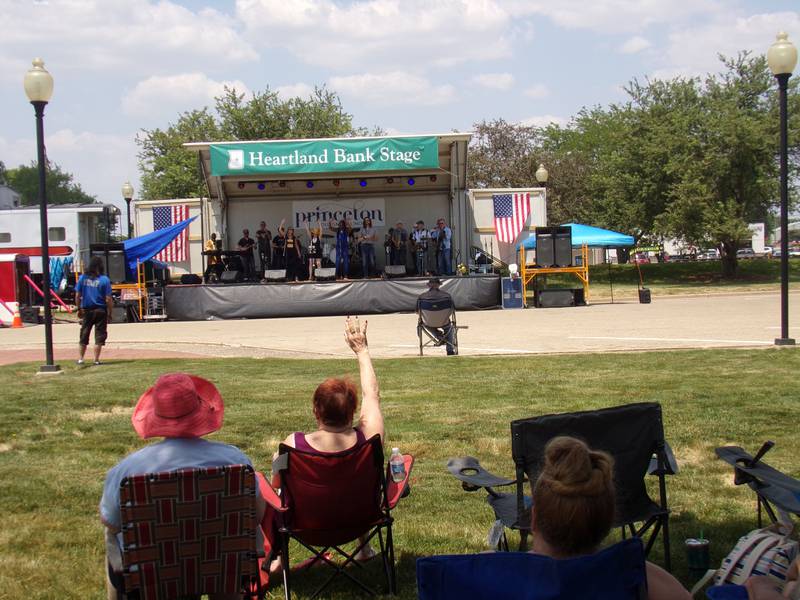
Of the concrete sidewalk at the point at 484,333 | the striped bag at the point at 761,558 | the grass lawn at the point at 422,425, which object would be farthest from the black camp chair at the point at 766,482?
the concrete sidewalk at the point at 484,333

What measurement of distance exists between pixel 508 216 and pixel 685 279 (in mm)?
14458

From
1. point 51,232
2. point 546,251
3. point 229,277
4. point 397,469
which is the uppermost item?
point 51,232

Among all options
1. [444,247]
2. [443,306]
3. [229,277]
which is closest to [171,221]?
[229,277]

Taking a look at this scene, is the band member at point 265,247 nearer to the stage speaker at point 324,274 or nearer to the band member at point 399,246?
the stage speaker at point 324,274

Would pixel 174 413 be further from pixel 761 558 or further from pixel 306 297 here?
pixel 306 297

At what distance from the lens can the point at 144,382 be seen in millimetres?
10289

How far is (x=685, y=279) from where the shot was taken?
38281 millimetres

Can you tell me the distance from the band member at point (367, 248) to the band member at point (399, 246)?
0.59 meters

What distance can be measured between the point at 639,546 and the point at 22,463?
17.1ft

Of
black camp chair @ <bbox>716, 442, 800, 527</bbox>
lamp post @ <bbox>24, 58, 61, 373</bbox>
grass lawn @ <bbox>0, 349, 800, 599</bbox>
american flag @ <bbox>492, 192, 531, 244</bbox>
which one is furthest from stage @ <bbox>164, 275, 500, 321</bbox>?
black camp chair @ <bbox>716, 442, 800, 527</bbox>

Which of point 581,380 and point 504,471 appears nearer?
point 504,471

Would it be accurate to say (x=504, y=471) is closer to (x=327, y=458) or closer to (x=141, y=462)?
(x=327, y=458)

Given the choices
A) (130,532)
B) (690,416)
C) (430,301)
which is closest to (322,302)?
(430,301)

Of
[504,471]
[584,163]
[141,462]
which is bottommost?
[504,471]
